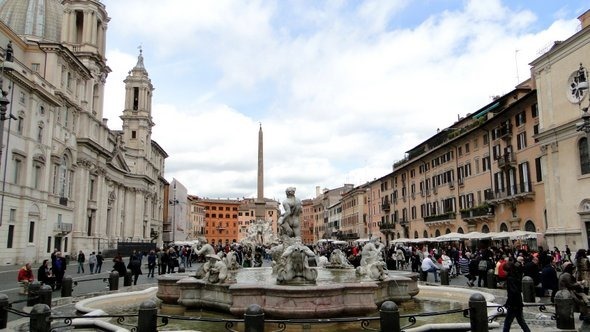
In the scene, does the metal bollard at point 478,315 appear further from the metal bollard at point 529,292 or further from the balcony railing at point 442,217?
the balcony railing at point 442,217

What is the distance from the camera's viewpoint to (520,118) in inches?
1468

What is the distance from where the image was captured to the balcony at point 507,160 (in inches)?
1481

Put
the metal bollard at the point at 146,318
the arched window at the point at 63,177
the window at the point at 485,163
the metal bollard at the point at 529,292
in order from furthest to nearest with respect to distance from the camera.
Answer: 1. the arched window at the point at 63,177
2. the window at the point at 485,163
3. the metal bollard at the point at 529,292
4. the metal bollard at the point at 146,318

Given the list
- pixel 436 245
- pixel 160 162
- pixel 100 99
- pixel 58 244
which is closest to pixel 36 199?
pixel 58 244

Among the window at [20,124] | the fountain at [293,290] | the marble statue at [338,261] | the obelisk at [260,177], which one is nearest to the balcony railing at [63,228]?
the window at [20,124]

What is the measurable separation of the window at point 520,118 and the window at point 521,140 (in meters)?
0.83

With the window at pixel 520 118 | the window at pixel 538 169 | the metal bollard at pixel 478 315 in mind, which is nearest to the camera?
the metal bollard at pixel 478 315

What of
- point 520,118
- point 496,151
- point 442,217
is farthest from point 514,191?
point 442,217

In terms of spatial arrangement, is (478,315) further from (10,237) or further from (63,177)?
(63,177)

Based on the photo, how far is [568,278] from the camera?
10.4 meters

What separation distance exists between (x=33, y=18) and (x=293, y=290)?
51.8 metres

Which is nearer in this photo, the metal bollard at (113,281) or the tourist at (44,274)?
the tourist at (44,274)

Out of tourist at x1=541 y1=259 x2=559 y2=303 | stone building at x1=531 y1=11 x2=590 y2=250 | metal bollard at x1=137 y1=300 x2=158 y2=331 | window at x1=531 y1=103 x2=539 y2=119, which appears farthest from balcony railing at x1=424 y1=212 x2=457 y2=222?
metal bollard at x1=137 y1=300 x2=158 y2=331

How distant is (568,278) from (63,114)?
44.3 metres
